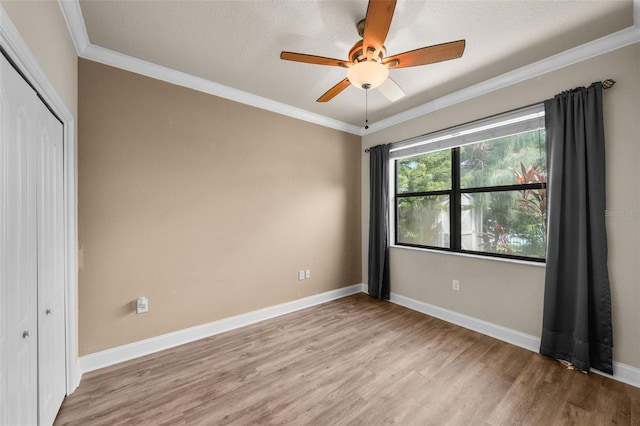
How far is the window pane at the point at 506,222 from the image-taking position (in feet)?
8.34

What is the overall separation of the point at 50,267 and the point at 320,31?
2358 mm

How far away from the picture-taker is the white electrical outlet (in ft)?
7.66

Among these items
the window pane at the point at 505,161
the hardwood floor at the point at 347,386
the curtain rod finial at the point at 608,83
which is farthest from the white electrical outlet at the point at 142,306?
the curtain rod finial at the point at 608,83

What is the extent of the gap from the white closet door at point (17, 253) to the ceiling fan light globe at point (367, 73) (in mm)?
1637

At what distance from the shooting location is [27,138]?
1247mm

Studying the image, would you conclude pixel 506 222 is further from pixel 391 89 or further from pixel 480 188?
pixel 391 89

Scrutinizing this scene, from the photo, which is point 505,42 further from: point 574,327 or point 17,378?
point 17,378

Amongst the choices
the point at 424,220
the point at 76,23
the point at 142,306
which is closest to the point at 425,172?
the point at 424,220

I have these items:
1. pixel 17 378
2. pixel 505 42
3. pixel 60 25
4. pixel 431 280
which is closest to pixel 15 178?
pixel 17 378

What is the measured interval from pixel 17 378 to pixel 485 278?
3516 mm

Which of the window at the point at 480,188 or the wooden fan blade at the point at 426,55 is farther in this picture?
the window at the point at 480,188

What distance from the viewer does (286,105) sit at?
128 inches

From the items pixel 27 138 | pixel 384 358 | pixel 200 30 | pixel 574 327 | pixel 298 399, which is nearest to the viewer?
pixel 27 138

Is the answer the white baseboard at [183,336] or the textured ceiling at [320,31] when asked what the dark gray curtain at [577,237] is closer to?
the textured ceiling at [320,31]
